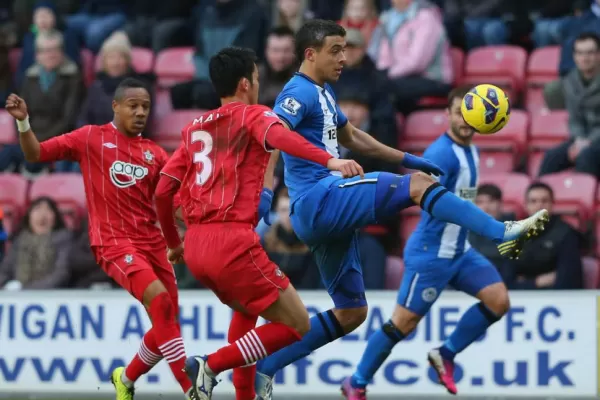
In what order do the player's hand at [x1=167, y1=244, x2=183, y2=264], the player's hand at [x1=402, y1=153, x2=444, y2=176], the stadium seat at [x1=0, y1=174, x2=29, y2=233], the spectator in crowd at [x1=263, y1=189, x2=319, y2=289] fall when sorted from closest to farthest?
the player's hand at [x1=402, y1=153, x2=444, y2=176], the player's hand at [x1=167, y1=244, x2=183, y2=264], the spectator in crowd at [x1=263, y1=189, x2=319, y2=289], the stadium seat at [x1=0, y1=174, x2=29, y2=233]

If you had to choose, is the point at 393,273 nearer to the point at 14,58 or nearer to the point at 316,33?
the point at 316,33

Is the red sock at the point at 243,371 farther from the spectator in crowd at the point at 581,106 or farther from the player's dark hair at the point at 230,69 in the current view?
the spectator in crowd at the point at 581,106

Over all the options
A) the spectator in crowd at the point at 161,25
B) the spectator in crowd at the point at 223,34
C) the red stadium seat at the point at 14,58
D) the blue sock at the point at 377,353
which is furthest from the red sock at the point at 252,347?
the red stadium seat at the point at 14,58

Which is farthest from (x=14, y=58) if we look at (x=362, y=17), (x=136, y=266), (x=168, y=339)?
(x=168, y=339)

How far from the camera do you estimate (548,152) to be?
482 inches

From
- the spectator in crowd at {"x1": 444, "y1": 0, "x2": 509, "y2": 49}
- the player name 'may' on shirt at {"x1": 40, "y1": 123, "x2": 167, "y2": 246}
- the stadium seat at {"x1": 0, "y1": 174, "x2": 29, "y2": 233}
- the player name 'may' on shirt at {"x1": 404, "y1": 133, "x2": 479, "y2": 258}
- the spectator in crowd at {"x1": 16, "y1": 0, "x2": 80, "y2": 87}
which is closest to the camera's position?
the player name 'may' on shirt at {"x1": 40, "y1": 123, "x2": 167, "y2": 246}

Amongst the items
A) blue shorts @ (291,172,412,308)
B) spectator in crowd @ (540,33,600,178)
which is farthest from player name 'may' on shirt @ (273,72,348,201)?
spectator in crowd @ (540,33,600,178)

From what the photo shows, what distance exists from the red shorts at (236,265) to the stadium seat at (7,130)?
6.95m

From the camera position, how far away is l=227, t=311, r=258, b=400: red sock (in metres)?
7.79

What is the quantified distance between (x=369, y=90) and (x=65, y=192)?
307 cm

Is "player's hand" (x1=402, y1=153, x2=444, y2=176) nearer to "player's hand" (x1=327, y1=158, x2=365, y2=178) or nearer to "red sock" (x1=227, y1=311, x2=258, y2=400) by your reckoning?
"player's hand" (x1=327, y1=158, x2=365, y2=178)

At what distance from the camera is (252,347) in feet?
24.1

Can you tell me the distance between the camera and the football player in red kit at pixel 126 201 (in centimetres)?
832

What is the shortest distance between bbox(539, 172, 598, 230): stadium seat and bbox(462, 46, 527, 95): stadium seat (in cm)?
175
